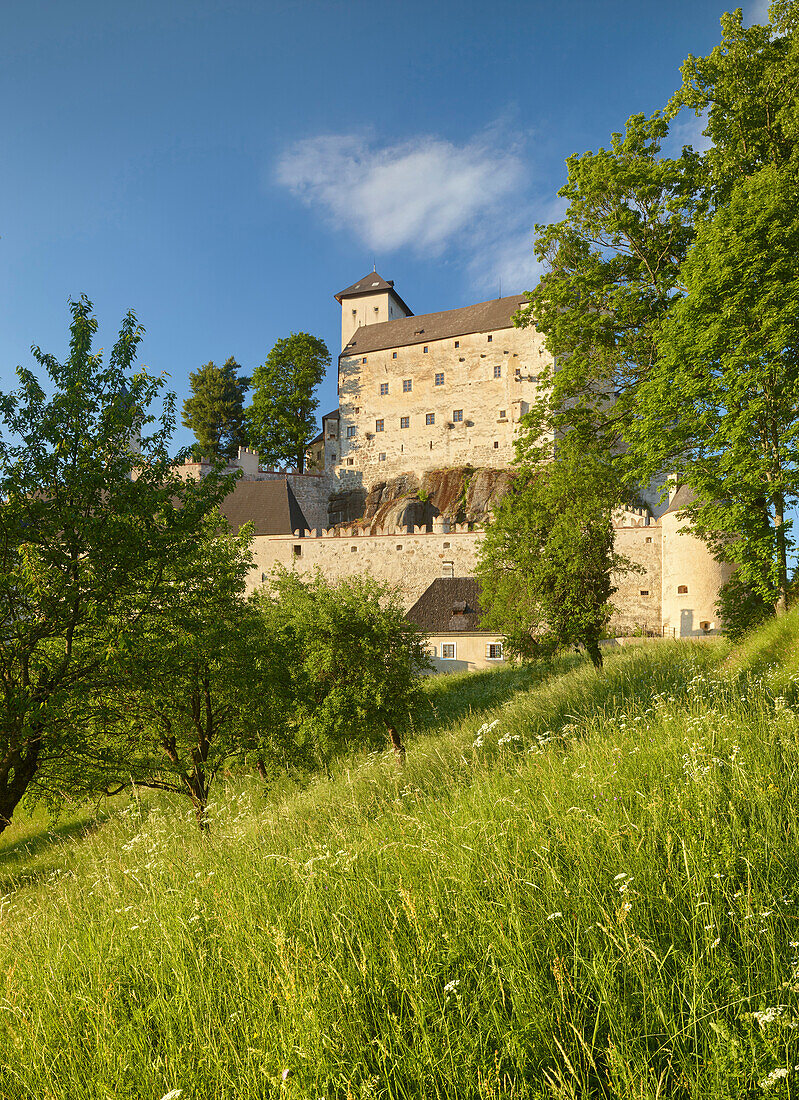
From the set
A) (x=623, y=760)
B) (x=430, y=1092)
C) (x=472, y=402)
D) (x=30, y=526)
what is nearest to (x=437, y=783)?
(x=623, y=760)

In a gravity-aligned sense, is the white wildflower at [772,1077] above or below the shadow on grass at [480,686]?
above

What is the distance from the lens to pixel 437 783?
21.5ft

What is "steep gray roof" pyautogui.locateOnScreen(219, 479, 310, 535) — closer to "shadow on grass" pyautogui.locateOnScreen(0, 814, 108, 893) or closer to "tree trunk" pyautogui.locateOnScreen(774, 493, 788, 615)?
"shadow on grass" pyautogui.locateOnScreen(0, 814, 108, 893)

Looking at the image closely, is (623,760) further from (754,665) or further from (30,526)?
(30,526)

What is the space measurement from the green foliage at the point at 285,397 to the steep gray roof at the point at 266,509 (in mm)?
12822

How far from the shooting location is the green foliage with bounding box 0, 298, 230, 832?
Result: 30.3 ft

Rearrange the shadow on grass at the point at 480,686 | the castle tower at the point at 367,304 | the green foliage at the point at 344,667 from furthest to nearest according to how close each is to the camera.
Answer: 1. the castle tower at the point at 367,304
2. the shadow on grass at the point at 480,686
3. the green foliage at the point at 344,667

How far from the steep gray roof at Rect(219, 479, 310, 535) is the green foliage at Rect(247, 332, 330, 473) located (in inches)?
505

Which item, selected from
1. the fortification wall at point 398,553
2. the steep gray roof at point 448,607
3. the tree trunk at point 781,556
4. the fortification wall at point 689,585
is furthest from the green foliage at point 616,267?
the fortification wall at point 398,553

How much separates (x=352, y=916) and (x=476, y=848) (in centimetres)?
84

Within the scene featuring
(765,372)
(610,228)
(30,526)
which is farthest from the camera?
(610,228)

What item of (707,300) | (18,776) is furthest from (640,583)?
(18,776)

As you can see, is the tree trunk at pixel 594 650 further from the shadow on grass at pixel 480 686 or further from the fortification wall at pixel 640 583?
the fortification wall at pixel 640 583

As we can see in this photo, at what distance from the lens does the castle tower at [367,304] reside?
77.1 m
